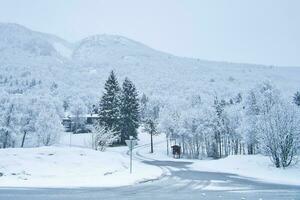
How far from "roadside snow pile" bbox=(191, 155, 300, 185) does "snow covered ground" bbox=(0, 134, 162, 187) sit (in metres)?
10.1

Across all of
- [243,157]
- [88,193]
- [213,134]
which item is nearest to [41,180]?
[88,193]

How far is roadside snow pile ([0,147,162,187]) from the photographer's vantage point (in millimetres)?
25172

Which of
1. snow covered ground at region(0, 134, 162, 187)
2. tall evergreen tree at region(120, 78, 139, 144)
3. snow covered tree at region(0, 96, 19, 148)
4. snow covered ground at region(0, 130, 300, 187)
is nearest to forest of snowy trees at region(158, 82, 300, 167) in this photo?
snow covered ground at region(0, 130, 300, 187)

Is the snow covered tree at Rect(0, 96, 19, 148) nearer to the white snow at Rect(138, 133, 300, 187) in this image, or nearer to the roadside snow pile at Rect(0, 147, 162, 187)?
the white snow at Rect(138, 133, 300, 187)

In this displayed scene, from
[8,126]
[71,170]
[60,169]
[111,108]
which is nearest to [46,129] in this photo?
[8,126]

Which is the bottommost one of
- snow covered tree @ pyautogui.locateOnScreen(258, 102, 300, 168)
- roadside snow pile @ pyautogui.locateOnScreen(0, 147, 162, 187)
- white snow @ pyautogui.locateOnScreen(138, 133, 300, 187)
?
white snow @ pyautogui.locateOnScreen(138, 133, 300, 187)

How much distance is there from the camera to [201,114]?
85688mm

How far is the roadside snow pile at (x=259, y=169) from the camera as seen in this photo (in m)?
31.6

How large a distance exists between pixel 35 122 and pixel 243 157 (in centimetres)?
5274

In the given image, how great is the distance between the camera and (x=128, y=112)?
88.8 metres

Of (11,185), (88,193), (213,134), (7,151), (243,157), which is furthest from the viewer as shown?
(213,134)

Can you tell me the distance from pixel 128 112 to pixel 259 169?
174 feet

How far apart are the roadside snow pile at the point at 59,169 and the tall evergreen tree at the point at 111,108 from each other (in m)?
51.2

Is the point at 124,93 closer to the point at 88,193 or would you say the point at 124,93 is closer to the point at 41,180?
the point at 41,180
